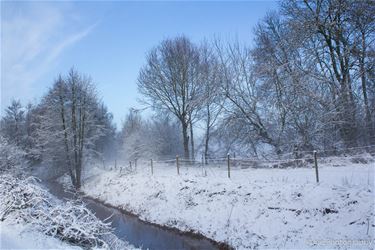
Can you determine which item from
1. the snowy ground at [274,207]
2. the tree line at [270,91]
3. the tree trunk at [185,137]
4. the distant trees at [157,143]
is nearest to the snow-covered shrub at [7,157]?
the tree line at [270,91]

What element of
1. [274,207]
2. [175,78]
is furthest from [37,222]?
[175,78]

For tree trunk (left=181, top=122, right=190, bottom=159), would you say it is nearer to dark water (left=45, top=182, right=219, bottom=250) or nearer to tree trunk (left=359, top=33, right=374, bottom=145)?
dark water (left=45, top=182, right=219, bottom=250)

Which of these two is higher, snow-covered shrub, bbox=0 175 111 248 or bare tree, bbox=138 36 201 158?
bare tree, bbox=138 36 201 158

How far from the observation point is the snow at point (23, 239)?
5816 millimetres

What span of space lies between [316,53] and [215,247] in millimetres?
12930

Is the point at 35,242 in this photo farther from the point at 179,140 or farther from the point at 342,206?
the point at 179,140

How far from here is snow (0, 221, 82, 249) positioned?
5816 millimetres

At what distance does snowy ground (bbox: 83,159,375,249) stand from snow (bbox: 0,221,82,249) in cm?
670

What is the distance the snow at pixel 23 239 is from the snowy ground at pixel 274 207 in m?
6.70

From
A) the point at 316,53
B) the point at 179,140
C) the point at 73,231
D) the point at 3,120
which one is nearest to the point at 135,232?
the point at 73,231

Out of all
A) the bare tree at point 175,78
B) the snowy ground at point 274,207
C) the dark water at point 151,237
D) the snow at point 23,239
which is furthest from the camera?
the bare tree at point 175,78

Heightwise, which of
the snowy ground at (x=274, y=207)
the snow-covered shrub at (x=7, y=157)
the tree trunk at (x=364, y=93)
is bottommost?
the snowy ground at (x=274, y=207)

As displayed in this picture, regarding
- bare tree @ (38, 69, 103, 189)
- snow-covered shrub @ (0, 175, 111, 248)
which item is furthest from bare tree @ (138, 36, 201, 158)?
snow-covered shrub @ (0, 175, 111, 248)

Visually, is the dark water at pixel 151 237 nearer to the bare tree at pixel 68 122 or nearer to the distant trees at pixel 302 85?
the distant trees at pixel 302 85
